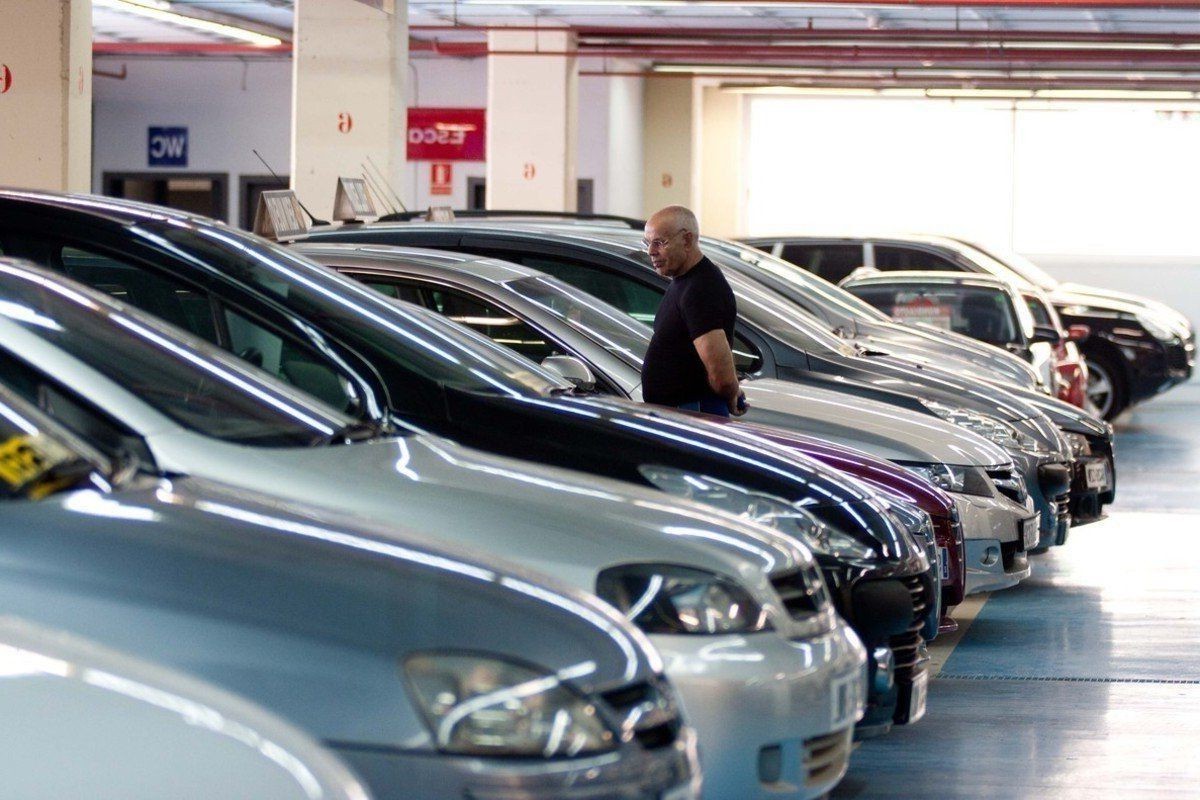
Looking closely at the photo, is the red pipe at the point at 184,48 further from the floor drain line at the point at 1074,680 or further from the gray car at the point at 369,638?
the gray car at the point at 369,638

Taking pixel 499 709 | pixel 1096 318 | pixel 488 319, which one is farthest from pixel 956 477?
pixel 1096 318

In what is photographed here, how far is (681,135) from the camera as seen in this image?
26328mm

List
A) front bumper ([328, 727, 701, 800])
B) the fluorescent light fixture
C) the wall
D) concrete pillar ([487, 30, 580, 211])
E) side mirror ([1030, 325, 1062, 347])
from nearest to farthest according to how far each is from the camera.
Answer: front bumper ([328, 727, 701, 800]) → side mirror ([1030, 325, 1062, 347]) → the fluorescent light fixture → concrete pillar ([487, 30, 580, 211]) → the wall

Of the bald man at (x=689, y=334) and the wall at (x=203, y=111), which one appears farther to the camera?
the wall at (x=203, y=111)

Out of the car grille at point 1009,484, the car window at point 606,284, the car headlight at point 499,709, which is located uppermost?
the car window at point 606,284

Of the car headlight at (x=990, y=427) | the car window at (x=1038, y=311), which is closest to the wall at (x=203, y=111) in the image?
the car window at (x=1038, y=311)

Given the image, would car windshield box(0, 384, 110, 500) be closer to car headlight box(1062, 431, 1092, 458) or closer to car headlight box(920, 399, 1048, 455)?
car headlight box(920, 399, 1048, 455)

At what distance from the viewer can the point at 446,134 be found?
24.7 metres

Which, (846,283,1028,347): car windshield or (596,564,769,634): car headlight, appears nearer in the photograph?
(596,564,769,634): car headlight

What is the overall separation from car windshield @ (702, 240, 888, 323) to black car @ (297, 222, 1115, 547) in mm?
1887

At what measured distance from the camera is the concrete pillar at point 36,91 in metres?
10.5

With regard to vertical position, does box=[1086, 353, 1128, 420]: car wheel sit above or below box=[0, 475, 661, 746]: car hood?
below

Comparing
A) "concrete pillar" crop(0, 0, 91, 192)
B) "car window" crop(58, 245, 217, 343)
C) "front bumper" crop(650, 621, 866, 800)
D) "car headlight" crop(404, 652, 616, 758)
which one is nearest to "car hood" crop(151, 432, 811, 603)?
"front bumper" crop(650, 621, 866, 800)

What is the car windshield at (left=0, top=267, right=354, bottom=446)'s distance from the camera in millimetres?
3668
